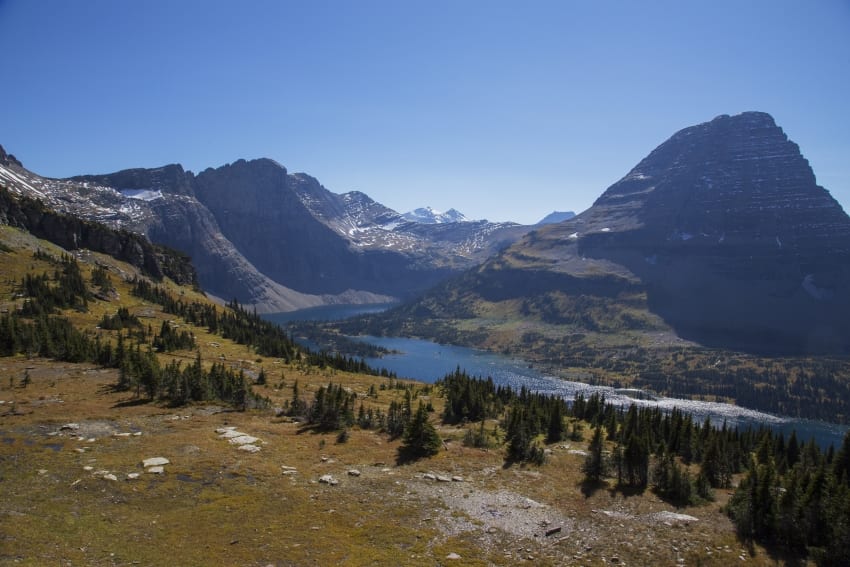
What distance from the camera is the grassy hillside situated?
3259 centimetres

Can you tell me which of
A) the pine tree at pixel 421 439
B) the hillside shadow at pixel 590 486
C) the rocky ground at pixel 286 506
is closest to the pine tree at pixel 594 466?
the hillside shadow at pixel 590 486

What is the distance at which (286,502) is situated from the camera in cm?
4047

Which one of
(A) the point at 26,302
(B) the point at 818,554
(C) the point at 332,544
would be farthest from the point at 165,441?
(A) the point at 26,302

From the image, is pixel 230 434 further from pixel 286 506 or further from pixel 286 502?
pixel 286 506

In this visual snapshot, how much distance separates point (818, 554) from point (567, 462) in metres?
26.9

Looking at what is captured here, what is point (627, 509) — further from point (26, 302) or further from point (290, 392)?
point (26, 302)

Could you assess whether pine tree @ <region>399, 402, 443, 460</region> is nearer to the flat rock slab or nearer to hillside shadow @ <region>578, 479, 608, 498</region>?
hillside shadow @ <region>578, 479, 608, 498</region>

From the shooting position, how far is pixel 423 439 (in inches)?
2317

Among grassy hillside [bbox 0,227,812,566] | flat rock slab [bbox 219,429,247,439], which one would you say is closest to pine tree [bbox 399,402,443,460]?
grassy hillside [bbox 0,227,812,566]

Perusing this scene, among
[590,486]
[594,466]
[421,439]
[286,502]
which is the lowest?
[590,486]

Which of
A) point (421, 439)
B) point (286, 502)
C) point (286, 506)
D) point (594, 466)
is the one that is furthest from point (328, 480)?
point (594, 466)

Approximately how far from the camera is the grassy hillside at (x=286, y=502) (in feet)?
107

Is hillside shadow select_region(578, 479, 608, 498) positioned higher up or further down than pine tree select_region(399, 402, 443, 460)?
further down

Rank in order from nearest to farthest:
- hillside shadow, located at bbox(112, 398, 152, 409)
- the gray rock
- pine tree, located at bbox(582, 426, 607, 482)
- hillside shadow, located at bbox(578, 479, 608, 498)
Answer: the gray rock → hillside shadow, located at bbox(578, 479, 608, 498) → pine tree, located at bbox(582, 426, 607, 482) → hillside shadow, located at bbox(112, 398, 152, 409)
